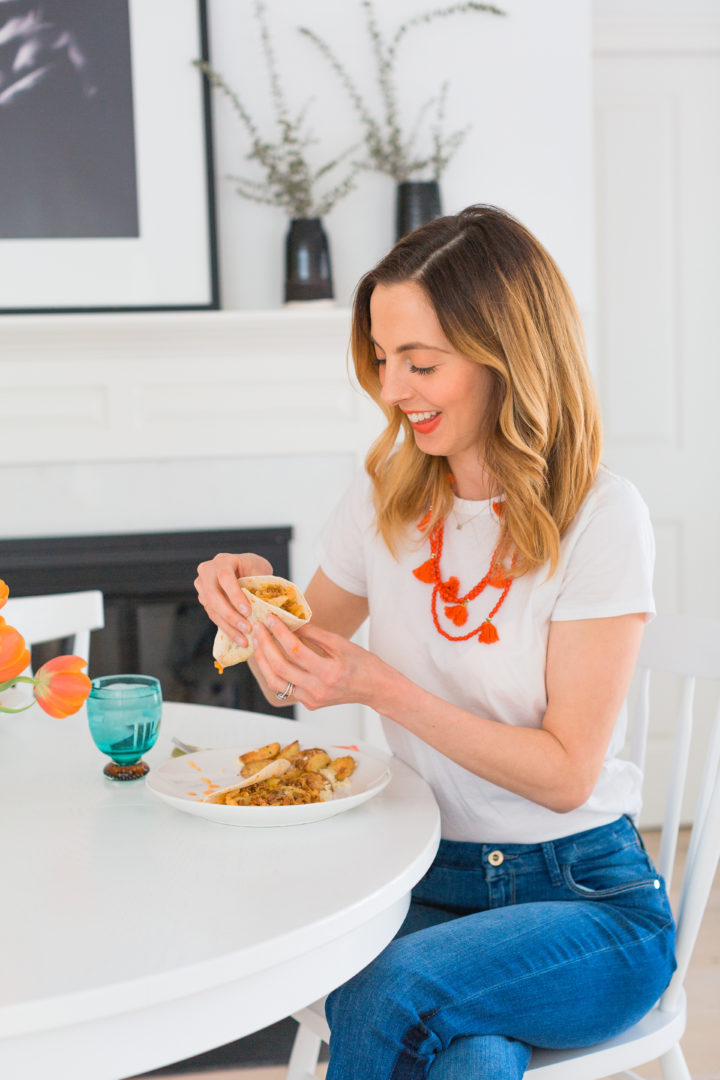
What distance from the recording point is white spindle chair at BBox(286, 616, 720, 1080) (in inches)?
44.7

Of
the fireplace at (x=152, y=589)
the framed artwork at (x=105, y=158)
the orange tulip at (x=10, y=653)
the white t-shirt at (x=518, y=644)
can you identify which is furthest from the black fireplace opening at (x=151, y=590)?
the orange tulip at (x=10, y=653)

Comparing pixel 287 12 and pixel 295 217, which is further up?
pixel 287 12

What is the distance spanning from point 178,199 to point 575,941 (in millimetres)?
2022

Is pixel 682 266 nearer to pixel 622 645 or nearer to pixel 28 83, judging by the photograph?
pixel 28 83

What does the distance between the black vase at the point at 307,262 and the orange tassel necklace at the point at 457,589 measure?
1237 millimetres

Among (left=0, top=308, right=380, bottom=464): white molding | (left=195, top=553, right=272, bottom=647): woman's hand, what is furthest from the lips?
(left=0, top=308, right=380, bottom=464): white molding

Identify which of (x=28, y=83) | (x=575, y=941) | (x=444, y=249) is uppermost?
(x=28, y=83)

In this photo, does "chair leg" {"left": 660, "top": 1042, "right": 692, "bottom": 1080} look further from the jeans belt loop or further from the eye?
the eye

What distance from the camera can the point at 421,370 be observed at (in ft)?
4.43

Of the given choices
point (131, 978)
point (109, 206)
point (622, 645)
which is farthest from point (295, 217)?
point (131, 978)

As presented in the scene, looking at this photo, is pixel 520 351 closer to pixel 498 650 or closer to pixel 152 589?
pixel 498 650

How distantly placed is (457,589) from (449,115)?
170 centimetres

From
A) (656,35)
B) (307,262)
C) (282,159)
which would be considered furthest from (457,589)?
(656,35)

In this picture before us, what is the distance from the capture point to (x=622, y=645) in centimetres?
122
